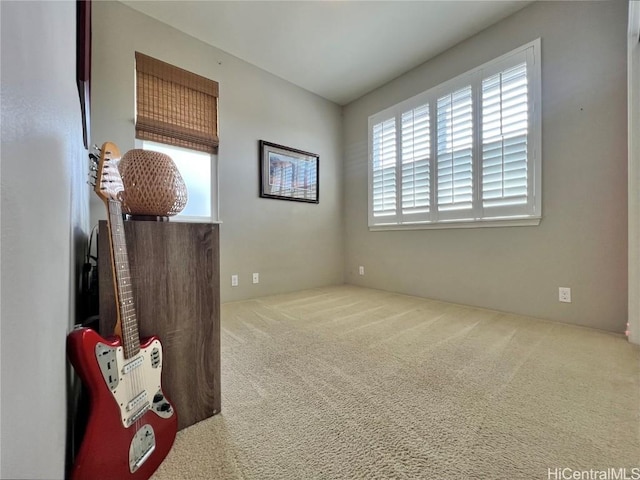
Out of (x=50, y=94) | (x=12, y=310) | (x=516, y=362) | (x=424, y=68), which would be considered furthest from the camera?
(x=424, y=68)

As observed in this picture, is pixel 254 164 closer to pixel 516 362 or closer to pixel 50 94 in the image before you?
pixel 50 94

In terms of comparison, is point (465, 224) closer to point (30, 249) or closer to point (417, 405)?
point (417, 405)

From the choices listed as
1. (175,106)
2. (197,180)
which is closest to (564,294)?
(197,180)

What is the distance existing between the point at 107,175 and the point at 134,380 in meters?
0.59

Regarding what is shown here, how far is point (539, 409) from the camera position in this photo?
1.00 metres

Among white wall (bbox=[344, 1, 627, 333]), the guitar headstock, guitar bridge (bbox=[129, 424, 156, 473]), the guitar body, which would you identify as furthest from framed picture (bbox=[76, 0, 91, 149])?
white wall (bbox=[344, 1, 627, 333])

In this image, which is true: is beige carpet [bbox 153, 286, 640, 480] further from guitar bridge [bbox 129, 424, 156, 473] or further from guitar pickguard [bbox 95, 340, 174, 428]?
guitar pickguard [bbox 95, 340, 174, 428]

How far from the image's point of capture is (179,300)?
91 cm

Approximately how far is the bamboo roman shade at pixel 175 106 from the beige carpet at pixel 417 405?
1.81 m

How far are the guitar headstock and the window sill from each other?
2.66 meters

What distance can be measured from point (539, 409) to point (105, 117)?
3209 mm

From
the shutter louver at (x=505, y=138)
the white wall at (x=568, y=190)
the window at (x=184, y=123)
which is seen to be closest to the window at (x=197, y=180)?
the window at (x=184, y=123)

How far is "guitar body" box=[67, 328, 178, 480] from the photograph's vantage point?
602 mm

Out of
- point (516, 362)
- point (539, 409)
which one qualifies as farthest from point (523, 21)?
point (539, 409)
